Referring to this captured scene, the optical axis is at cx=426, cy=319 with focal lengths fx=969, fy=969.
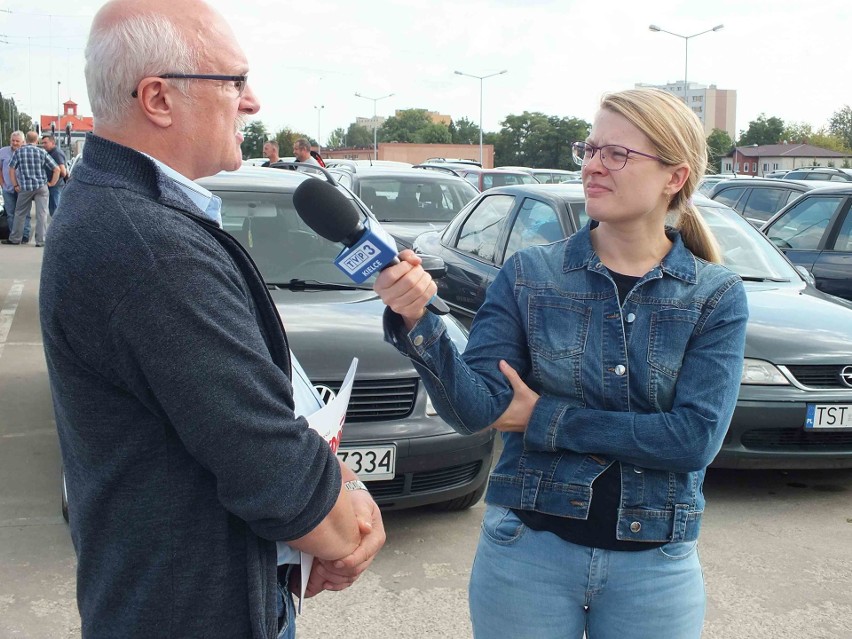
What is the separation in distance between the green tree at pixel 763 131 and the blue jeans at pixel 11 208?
105915 mm

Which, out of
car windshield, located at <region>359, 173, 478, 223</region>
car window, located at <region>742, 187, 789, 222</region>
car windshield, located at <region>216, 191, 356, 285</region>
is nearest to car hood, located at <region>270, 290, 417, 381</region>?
car windshield, located at <region>216, 191, 356, 285</region>

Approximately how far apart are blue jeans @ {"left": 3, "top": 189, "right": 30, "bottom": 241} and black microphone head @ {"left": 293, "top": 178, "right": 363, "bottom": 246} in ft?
55.2

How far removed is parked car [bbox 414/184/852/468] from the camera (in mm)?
5180

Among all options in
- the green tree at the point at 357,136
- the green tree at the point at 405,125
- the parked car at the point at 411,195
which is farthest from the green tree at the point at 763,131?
the parked car at the point at 411,195

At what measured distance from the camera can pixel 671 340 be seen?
6.98ft

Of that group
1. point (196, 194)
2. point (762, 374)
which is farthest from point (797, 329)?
point (196, 194)

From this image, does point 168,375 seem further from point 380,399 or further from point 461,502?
point 461,502

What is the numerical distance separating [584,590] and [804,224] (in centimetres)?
757

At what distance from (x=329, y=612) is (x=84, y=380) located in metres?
2.66

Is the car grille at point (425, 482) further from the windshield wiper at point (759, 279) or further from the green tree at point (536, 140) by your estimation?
the green tree at point (536, 140)

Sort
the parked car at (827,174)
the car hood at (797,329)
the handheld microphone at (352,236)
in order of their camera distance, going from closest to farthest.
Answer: the handheld microphone at (352,236) → the car hood at (797,329) → the parked car at (827,174)

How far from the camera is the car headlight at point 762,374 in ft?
17.1

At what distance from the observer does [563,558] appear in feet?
6.88

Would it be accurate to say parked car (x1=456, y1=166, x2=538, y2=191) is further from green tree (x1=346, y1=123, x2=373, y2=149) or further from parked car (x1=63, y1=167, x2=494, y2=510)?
green tree (x1=346, y1=123, x2=373, y2=149)
